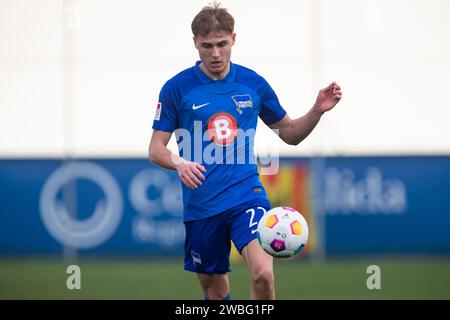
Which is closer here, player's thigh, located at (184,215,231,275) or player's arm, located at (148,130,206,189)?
player's arm, located at (148,130,206,189)

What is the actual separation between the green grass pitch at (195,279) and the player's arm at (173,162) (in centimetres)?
360

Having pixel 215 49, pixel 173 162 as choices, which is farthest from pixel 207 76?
pixel 173 162

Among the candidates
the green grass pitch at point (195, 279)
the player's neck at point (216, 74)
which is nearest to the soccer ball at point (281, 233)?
the player's neck at point (216, 74)

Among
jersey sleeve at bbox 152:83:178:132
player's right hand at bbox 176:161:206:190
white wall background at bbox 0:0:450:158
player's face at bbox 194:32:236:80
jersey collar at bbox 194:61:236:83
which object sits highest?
white wall background at bbox 0:0:450:158

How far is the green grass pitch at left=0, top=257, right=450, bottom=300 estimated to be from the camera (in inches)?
436

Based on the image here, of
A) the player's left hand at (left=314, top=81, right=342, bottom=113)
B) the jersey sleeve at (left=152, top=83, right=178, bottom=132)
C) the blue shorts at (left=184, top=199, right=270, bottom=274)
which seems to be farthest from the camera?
the player's left hand at (left=314, top=81, right=342, bottom=113)

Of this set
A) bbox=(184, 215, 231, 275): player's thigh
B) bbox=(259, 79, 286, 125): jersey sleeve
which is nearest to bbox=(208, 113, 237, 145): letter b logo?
bbox=(259, 79, 286, 125): jersey sleeve

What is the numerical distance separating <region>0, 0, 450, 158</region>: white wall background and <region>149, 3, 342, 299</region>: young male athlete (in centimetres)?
1123

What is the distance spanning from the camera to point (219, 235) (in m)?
7.43

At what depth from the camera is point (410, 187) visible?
17000 millimetres

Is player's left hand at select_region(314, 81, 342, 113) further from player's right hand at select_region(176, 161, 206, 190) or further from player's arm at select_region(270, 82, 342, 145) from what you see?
player's right hand at select_region(176, 161, 206, 190)

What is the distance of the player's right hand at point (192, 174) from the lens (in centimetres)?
679

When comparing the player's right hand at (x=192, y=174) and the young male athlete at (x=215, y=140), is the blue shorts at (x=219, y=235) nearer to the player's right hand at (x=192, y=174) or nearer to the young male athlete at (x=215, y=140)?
the young male athlete at (x=215, y=140)
